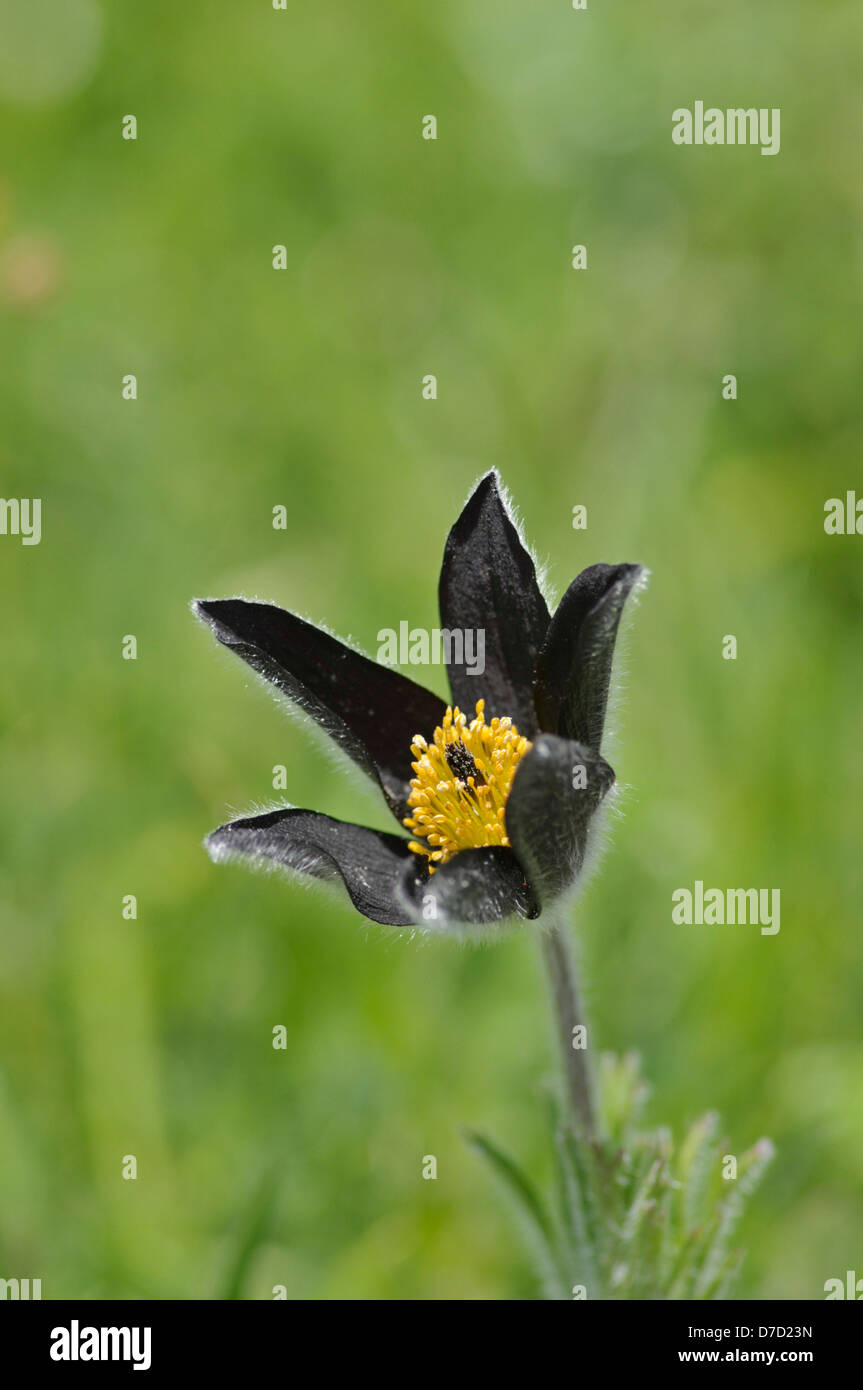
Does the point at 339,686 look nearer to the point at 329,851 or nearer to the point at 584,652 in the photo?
the point at 329,851

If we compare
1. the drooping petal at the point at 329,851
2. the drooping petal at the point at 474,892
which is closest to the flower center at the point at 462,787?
the drooping petal at the point at 329,851

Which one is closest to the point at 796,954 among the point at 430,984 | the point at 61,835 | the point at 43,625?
the point at 430,984

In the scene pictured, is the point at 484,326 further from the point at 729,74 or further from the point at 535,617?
the point at 535,617

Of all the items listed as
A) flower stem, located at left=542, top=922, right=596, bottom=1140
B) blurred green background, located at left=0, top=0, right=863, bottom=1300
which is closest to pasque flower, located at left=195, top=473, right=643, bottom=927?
blurred green background, located at left=0, top=0, right=863, bottom=1300

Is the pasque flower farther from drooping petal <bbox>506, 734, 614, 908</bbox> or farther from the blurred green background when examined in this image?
the blurred green background

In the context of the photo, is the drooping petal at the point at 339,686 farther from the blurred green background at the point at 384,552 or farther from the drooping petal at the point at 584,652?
the drooping petal at the point at 584,652

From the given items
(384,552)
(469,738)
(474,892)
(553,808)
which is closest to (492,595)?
(469,738)
